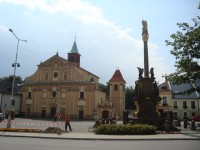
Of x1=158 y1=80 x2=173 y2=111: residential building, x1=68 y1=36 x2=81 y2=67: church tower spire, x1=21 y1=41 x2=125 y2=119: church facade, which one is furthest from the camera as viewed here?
x1=68 y1=36 x2=81 y2=67: church tower spire

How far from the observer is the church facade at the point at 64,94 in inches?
2229

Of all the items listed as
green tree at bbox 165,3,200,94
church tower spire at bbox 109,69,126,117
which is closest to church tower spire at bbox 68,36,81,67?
church tower spire at bbox 109,69,126,117

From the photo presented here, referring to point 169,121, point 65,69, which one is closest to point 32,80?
point 65,69

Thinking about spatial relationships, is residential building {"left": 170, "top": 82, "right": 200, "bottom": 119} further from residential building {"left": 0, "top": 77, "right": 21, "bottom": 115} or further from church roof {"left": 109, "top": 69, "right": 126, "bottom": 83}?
residential building {"left": 0, "top": 77, "right": 21, "bottom": 115}

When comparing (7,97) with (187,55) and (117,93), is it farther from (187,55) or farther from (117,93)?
(187,55)

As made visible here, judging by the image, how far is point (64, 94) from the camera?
→ 59.2m

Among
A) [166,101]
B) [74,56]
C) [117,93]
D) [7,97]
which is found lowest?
[166,101]

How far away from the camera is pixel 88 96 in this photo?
187 ft

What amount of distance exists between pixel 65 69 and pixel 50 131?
39621mm

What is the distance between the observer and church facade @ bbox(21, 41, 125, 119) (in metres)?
56.6

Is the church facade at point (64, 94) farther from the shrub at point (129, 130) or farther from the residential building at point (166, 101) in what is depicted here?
the shrub at point (129, 130)

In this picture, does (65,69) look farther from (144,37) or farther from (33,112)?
(144,37)

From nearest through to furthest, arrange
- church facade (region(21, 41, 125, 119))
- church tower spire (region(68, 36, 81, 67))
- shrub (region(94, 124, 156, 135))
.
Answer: shrub (region(94, 124, 156, 135))
church facade (region(21, 41, 125, 119))
church tower spire (region(68, 36, 81, 67))

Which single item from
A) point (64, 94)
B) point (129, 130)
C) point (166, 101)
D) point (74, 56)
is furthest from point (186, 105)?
point (129, 130)
